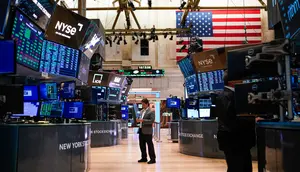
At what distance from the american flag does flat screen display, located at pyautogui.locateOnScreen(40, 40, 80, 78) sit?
1087cm

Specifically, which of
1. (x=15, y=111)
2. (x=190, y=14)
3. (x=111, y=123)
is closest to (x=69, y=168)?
(x=15, y=111)

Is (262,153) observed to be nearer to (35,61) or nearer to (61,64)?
(35,61)

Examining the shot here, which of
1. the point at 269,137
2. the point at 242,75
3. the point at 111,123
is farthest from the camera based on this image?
the point at 111,123

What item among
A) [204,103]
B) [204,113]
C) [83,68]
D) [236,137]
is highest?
[83,68]

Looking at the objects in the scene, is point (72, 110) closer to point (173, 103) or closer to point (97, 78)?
point (97, 78)

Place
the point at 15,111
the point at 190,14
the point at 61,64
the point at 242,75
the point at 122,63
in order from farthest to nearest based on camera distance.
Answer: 1. the point at 122,63
2. the point at 190,14
3. the point at 61,64
4. the point at 15,111
5. the point at 242,75

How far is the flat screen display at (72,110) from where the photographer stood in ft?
20.4

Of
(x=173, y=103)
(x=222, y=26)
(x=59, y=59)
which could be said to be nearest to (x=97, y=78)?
(x=173, y=103)

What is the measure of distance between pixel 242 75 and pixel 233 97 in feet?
0.90

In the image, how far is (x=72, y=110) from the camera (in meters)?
6.26

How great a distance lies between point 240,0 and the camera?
1947cm

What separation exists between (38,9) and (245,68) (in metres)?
4.19

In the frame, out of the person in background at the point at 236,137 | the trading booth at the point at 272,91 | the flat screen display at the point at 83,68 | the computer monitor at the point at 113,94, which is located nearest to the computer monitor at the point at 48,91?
the flat screen display at the point at 83,68

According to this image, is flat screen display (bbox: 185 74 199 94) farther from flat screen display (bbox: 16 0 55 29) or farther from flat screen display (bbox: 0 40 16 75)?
flat screen display (bbox: 0 40 16 75)
